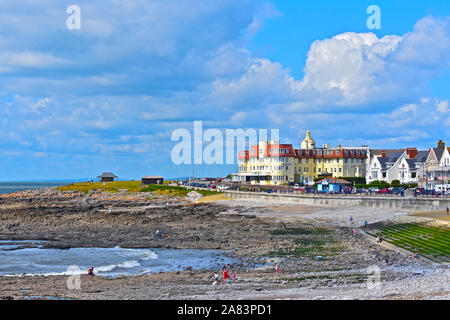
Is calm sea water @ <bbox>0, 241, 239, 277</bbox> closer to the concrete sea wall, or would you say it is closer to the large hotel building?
the concrete sea wall

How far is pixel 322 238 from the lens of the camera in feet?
141

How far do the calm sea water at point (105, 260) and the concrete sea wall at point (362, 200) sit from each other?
107ft

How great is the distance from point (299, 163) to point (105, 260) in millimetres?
81094

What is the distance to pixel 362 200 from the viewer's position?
67188mm

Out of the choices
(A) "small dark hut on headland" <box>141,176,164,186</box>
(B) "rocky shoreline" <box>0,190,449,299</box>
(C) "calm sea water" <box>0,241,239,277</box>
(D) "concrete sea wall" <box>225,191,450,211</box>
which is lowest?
(C) "calm sea water" <box>0,241,239,277</box>

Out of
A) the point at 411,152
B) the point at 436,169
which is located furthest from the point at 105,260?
the point at 411,152

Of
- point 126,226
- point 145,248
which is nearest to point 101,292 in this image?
point 145,248

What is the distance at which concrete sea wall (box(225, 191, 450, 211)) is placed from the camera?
59469 mm

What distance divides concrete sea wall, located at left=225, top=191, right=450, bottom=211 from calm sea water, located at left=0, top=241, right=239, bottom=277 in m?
32.7

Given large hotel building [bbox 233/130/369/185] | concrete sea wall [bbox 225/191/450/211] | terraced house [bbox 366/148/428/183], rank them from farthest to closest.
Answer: large hotel building [bbox 233/130/369/185]
terraced house [bbox 366/148/428/183]
concrete sea wall [bbox 225/191/450/211]

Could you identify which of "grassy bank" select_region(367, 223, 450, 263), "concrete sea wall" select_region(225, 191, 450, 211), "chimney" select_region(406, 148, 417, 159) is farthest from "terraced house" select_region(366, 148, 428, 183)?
"grassy bank" select_region(367, 223, 450, 263)
